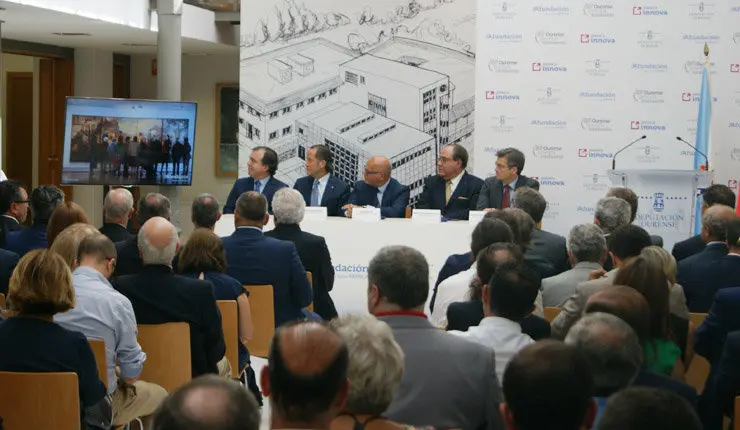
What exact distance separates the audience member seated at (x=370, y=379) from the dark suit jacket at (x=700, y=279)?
3.36 metres

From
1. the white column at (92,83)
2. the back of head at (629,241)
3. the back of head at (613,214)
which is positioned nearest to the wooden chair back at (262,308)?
the back of head at (629,241)

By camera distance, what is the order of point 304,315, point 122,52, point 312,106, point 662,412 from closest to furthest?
point 662,412 < point 304,315 < point 312,106 < point 122,52

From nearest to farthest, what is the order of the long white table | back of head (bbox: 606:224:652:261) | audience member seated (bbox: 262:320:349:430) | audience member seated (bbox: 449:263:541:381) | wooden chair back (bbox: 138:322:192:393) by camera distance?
audience member seated (bbox: 262:320:349:430), audience member seated (bbox: 449:263:541:381), wooden chair back (bbox: 138:322:192:393), back of head (bbox: 606:224:652:261), the long white table

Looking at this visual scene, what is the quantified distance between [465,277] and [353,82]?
669 cm

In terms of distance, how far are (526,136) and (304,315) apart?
5573mm

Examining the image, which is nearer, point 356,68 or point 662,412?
point 662,412

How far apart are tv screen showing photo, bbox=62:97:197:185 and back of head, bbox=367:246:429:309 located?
6.79 metres

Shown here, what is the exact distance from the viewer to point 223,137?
57.8 feet

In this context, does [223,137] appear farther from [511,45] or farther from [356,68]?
[511,45]

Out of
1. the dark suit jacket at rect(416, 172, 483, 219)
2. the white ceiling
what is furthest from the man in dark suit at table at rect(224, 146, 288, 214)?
the white ceiling

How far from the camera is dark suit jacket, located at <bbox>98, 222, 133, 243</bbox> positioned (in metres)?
6.60

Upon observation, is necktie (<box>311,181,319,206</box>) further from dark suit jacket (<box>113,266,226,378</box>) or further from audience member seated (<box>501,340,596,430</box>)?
audience member seated (<box>501,340,596,430</box>)

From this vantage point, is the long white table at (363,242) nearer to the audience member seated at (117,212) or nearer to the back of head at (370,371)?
the audience member seated at (117,212)

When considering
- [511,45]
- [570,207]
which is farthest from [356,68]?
[570,207]
